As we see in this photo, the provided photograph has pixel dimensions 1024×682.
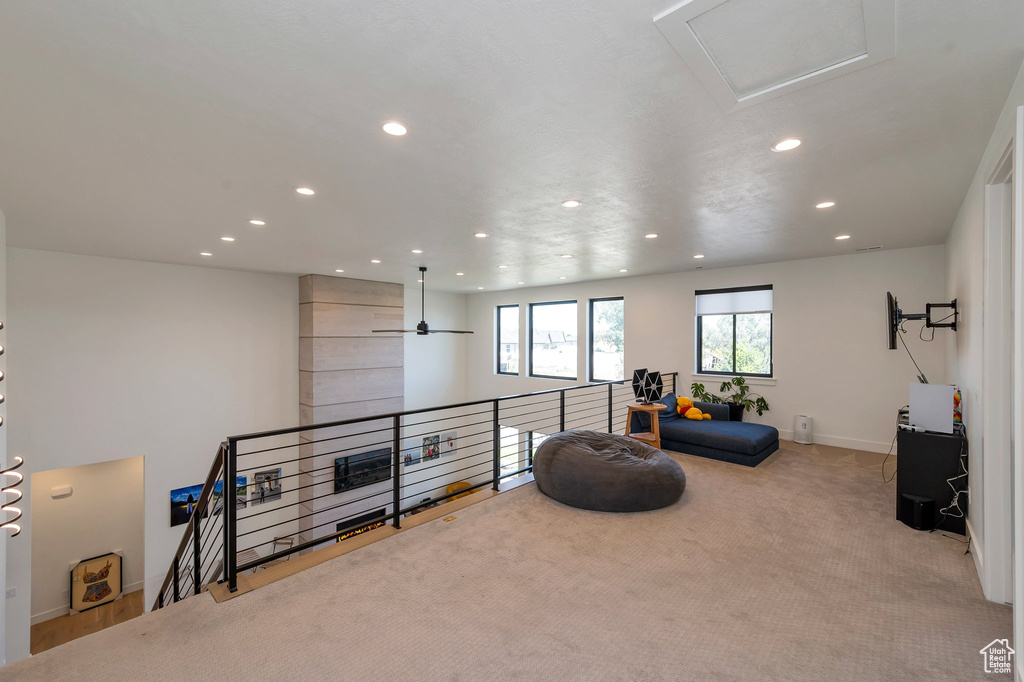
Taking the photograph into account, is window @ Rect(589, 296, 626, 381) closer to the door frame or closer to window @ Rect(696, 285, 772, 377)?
window @ Rect(696, 285, 772, 377)

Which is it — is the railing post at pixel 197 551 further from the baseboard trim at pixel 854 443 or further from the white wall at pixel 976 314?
the baseboard trim at pixel 854 443

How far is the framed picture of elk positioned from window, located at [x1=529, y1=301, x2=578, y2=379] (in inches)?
311

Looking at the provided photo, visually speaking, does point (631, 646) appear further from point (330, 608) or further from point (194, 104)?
point (194, 104)

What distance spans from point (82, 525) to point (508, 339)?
804cm

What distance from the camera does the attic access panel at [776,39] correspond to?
1458mm

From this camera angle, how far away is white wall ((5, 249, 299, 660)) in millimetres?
5617

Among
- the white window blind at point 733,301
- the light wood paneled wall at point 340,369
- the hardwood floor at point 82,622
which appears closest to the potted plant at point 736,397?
the white window blind at point 733,301

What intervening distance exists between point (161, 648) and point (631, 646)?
2.16 metres

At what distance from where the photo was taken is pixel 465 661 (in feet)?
6.44

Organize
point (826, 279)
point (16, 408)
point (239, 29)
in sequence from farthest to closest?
point (826, 279)
point (16, 408)
point (239, 29)

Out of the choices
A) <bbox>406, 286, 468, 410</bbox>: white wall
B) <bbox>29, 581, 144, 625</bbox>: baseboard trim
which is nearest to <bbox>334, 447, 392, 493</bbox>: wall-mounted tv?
<bbox>406, 286, 468, 410</bbox>: white wall

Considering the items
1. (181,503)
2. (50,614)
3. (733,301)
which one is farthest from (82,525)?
(733,301)

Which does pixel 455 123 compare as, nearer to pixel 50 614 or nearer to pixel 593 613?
pixel 593 613


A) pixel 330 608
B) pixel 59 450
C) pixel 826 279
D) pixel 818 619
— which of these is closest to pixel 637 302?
pixel 826 279
